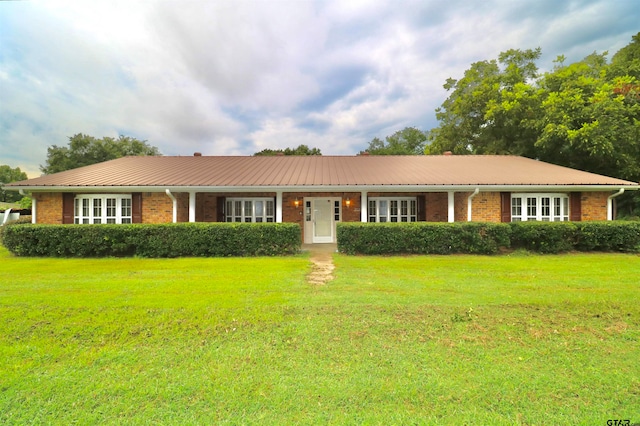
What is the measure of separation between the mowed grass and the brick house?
17.4 feet

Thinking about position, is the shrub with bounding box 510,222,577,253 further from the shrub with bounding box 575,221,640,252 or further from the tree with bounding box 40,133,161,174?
the tree with bounding box 40,133,161,174

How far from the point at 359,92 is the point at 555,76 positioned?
1204cm

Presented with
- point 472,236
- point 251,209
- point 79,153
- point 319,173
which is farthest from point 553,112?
point 79,153

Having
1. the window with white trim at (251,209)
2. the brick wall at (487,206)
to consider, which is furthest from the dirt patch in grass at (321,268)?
the brick wall at (487,206)

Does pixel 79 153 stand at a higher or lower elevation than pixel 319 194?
higher

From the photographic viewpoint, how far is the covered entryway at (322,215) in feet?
40.6

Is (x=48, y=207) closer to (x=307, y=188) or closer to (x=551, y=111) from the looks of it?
(x=307, y=188)

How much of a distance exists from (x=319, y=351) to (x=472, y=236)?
25.5 ft

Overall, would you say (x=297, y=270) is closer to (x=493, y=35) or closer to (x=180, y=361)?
(x=180, y=361)

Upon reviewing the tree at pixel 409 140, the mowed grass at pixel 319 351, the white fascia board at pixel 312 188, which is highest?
the tree at pixel 409 140

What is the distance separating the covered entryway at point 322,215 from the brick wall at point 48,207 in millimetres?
9811

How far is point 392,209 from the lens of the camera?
12.4 metres

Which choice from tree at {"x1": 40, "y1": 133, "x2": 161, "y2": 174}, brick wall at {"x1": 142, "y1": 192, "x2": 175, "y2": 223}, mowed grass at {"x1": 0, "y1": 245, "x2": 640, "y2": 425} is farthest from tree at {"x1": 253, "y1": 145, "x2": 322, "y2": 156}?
mowed grass at {"x1": 0, "y1": 245, "x2": 640, "y2": 425}

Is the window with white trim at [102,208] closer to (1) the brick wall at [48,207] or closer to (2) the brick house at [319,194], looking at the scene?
(2) the brick house at [319,194]
